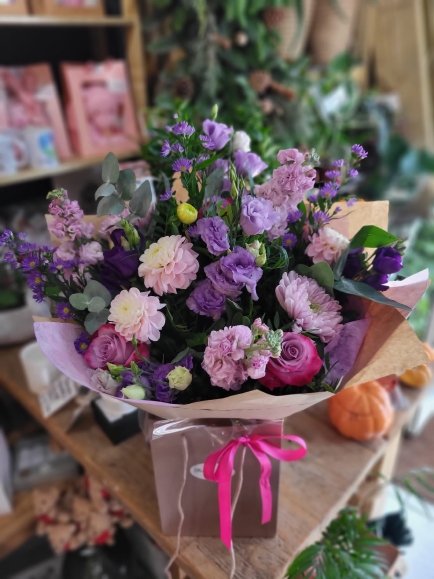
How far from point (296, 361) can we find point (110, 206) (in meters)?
0.30

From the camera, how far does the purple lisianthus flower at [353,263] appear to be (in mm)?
626

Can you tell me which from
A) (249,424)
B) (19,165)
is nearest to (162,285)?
(249,424)

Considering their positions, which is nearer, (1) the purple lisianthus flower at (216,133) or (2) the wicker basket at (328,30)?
(1) the purple lisianthus flower at (216,133)

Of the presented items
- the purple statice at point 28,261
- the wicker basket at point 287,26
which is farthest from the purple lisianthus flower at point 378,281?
the wicker basket at point 287,26

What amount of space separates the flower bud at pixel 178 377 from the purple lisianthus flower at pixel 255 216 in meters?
0.18

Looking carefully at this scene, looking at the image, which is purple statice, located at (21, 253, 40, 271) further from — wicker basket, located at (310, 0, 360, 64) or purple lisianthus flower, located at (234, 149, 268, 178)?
wicker basket, located at (310, 0, 360, 64)

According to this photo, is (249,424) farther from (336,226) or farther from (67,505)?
(67,505)

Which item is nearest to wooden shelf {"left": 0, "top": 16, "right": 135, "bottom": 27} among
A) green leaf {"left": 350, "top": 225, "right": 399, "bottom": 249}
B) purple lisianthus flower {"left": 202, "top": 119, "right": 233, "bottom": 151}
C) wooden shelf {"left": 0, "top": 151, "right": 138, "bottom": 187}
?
wooden shelf {"left": 0, "top": 151, "right": 138, "bottom": 187}

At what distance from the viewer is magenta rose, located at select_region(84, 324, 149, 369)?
1.82ft

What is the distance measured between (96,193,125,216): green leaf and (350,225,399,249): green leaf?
1.05 ft

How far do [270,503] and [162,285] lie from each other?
36 centimetres

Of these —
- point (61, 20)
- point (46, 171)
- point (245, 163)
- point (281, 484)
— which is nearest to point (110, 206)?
point (245, 163)

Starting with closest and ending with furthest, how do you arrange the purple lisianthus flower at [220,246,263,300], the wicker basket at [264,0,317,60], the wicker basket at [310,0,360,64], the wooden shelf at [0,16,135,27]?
the purple lisianthus flower at [220,246,263,300] < the wooden shelf at [0,16,135,27] < the wicker basket at [264,0,317,60] < the wicker basket at [310,0,360,64]

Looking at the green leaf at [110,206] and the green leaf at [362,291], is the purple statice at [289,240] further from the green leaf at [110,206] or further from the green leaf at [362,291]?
the green leaf at [110,206]
